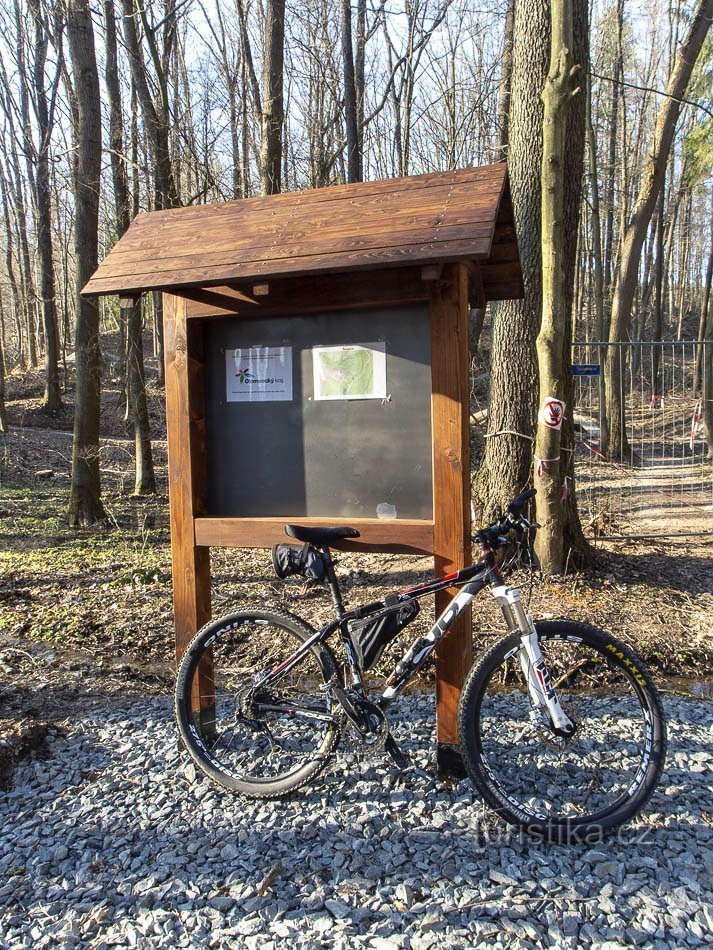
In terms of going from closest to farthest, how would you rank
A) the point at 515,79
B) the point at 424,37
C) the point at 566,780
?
the point at 566,780, the point at 515,79, the point at 424,37

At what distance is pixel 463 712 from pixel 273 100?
342 inches

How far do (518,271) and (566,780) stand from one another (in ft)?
8.65

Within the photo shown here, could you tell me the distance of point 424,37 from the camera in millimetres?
16281

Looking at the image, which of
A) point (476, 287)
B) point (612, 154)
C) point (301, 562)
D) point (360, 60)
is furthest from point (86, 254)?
point (612, 154)

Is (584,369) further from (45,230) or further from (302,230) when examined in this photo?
(45,230)

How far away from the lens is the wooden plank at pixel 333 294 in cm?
306

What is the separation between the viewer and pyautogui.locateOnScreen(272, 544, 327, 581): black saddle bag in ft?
9.92

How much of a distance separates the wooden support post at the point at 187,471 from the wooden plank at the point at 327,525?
0.11 metres

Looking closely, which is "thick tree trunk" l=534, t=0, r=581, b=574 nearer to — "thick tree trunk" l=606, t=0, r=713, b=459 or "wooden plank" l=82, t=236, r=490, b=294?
"wooden plank" l=82, t=236, r=490, b=294

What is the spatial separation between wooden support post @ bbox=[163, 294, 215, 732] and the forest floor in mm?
998

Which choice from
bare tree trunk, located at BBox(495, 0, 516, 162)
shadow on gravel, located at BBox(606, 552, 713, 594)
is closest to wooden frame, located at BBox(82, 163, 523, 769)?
shadow on gravel, located at BBox(606, 552, 713, 594)

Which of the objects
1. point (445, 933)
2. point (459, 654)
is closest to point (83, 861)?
point (445, 933)

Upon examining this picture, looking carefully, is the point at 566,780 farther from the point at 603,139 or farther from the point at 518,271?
the point at 603,139

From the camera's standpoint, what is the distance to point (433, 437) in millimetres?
3053
